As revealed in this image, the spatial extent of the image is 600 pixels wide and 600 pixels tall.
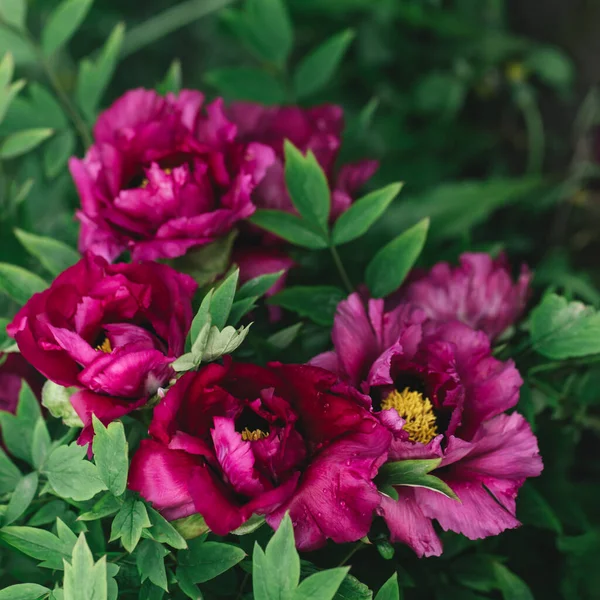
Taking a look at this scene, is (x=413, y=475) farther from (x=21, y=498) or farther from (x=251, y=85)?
(x=251, y=85)

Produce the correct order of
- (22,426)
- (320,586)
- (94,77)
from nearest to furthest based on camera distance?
(320,586) → (22,426) → (94,77)

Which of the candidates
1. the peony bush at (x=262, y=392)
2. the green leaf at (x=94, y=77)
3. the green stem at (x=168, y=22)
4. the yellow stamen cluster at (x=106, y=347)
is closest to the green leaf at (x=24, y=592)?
the peony bush at (x=262, y=392)

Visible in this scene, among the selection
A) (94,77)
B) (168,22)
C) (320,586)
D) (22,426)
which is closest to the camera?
(320,586)

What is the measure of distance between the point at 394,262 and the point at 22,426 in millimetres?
245

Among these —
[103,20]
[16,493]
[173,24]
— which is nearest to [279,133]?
[16,493]

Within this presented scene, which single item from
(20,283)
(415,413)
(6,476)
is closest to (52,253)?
(20,283)

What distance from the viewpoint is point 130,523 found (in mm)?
356

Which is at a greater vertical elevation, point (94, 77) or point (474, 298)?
point (94, 77)

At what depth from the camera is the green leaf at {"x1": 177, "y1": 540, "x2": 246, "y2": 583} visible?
363 mm

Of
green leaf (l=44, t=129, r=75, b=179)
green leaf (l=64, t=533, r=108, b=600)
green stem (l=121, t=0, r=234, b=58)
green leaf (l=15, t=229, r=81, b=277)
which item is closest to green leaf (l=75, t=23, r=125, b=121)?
green leaf (l=44, t=129, r=75, b=179)

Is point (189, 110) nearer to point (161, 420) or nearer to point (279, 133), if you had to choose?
point (279, 133)

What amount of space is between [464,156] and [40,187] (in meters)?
0.49

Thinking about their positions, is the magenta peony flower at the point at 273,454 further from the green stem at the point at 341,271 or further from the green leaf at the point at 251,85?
the green leaf at the point at 251,85

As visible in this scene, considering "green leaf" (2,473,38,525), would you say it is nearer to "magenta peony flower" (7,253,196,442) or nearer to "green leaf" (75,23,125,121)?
"magenta peony flower" (7,253,196,442)
